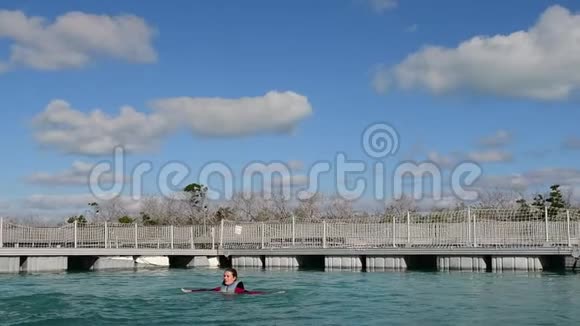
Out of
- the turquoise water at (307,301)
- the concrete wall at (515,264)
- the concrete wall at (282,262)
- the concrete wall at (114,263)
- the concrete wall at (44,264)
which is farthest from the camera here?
the concrete wall at (282,262)

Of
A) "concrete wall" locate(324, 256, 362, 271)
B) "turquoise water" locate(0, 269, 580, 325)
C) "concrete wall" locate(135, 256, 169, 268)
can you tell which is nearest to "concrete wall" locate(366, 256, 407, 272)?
"concrete wall" locate(324, 256, 362, 271)

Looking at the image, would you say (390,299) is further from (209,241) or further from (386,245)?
(209,241)

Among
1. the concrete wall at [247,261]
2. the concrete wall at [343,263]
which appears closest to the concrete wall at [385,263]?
the concrete wall at [343,263]

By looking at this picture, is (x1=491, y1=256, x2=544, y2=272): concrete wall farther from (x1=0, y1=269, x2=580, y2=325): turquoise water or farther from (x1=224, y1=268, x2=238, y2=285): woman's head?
(x1=224, y1=268, x2=238, y2=285): woman's head

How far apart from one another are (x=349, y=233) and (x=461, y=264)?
214 inches

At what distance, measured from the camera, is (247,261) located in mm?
31125

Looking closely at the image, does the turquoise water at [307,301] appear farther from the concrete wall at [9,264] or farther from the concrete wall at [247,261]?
the concrete wall at [247,261]

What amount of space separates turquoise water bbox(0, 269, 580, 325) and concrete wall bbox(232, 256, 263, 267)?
21.2ft

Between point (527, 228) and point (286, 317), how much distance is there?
48.7 feet

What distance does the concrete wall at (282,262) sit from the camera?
1179 inches

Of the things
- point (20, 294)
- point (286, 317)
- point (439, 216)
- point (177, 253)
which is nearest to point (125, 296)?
point (20, 294)

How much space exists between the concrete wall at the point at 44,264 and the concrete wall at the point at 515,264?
16077mm

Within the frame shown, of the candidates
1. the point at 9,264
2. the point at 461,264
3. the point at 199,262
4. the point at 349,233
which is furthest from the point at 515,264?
the point at 9,264

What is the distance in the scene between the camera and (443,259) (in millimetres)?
26844
